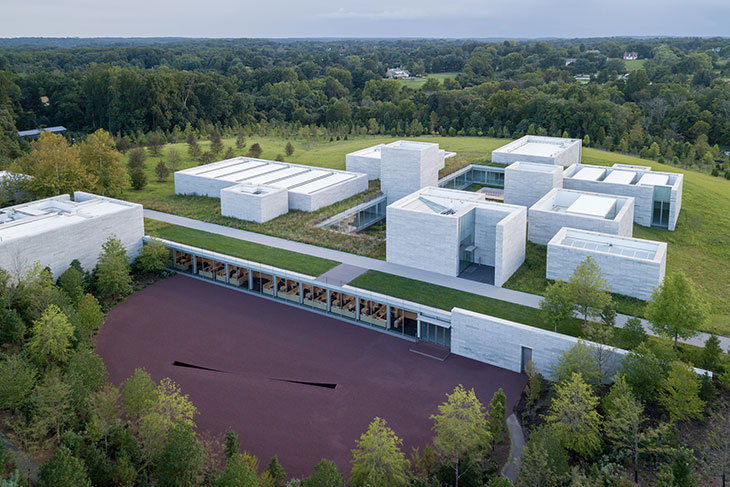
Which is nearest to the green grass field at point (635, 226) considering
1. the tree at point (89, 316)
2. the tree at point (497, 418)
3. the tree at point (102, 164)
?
the tree at point (102, 164)

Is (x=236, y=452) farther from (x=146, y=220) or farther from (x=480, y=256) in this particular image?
(x=146, y=220)

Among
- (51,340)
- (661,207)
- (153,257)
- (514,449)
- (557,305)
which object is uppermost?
(661,207)

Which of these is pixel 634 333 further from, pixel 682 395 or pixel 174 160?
pixel 174 160

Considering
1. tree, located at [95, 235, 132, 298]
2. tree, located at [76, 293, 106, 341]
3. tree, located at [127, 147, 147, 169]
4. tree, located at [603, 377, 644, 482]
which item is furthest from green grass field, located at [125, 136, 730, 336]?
tree, located at [76, 293, 106, 341]

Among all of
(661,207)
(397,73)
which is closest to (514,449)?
(661,207)

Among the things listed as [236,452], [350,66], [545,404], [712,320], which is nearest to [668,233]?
[712,320]

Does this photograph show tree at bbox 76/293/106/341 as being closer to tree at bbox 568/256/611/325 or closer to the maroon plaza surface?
the maroon plaza surface

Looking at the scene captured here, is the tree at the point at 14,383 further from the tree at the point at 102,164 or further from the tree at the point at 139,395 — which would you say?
the tree at the point at 102,164
